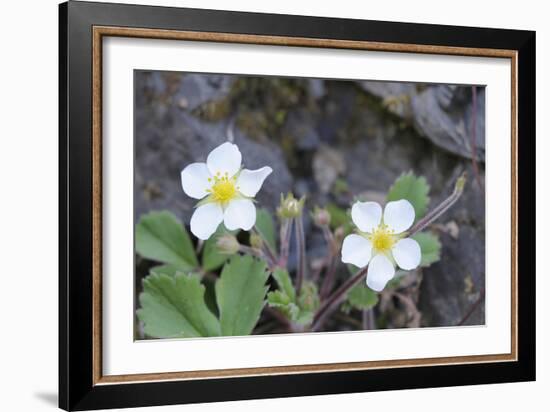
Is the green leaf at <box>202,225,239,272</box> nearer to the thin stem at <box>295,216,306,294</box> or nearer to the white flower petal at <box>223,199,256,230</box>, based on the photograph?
the white flower petal at <box>223,199,256,230</box>

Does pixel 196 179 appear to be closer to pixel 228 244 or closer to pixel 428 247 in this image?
pixel 228 244

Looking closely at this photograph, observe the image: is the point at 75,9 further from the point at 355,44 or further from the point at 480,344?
the point at 480,344

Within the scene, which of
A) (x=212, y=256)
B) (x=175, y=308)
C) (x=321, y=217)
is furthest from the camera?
(x=321, y=217)

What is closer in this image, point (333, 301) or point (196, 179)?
point (196, 179)

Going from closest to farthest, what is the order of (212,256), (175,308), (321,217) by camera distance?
(175,308) < (212,256) < (321,217)

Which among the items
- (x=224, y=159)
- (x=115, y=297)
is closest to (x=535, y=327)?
(x=224, y=159)

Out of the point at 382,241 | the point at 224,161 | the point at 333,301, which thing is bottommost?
the point at 333,301

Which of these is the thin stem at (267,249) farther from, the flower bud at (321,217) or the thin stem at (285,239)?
the flower bud at (321,217)

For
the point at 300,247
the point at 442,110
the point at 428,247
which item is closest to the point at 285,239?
the point at 300,247
